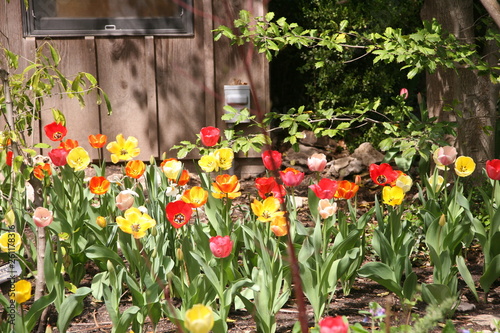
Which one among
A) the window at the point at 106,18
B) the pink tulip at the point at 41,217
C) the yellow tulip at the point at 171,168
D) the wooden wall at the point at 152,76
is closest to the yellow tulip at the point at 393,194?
the yellow tulip at the point at 171,168

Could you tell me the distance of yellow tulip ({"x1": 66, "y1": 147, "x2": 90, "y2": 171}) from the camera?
294 centimetres

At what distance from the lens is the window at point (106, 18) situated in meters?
5.29

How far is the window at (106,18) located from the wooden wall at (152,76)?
0.19 ft

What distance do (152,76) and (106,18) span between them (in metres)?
0.57

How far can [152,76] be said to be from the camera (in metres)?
5.38

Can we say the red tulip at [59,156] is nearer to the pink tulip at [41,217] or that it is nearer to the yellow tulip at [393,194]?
the pink tulip at [41,217]

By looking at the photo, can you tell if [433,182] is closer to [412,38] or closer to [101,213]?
[412,38]

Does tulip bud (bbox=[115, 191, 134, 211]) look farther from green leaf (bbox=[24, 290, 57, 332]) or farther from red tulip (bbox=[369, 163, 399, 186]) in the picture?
red tulip (bbox=[369, 163, 399, 186])

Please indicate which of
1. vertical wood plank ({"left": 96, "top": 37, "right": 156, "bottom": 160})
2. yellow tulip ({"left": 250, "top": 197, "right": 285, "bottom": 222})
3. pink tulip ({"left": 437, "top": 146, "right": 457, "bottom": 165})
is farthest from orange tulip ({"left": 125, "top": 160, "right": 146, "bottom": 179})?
vertical wood plank ({"left": 96, "top": 37, "right": 156, "bottom": 160})

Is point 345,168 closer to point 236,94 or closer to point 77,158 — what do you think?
point 236,94

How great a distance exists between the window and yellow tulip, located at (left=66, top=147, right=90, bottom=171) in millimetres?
2568

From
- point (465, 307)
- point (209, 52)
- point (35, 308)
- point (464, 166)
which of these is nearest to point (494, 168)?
point (464, 166)

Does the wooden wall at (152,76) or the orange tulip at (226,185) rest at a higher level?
the wooden wall at (152,76)

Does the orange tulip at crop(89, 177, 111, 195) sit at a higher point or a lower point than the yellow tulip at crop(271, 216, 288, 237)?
higher
